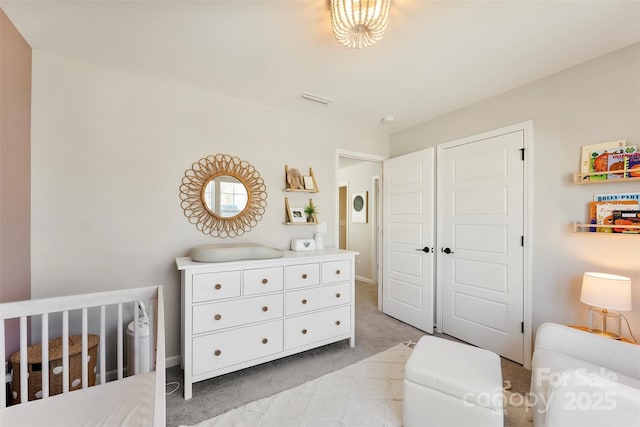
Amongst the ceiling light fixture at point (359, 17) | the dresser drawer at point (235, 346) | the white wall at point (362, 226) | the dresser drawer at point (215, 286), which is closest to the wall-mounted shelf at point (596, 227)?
the ceiling light fixture at point (359, 17)

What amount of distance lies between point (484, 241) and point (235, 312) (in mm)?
2355

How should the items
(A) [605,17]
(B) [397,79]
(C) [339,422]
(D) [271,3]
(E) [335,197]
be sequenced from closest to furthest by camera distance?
(D) [271,3] → (A) [605,17] → (C) [339,422] → (B) [397,79] → (E) [335,197]

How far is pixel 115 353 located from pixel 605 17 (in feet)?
13.2

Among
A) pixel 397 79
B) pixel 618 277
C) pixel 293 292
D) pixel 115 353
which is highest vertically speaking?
pixel 397 79

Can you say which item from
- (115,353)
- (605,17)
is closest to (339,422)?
(115,353)

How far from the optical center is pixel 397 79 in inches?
87.7

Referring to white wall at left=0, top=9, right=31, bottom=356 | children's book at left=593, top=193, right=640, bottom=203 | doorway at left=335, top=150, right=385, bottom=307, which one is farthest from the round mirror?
children's book at left=593, top=193, right=640, bottom=203

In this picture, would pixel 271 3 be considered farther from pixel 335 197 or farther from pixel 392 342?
pixel 392 342

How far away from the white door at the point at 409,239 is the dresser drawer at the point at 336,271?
3.26 ft

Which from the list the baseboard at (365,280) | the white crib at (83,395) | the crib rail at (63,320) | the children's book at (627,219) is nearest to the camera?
the white crib at (83,395)

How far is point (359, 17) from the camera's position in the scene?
1365mm

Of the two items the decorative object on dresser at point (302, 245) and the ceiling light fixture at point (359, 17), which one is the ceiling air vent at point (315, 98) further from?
the decorative object on dresser at point (302, 245)

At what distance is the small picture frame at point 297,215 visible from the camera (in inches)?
110

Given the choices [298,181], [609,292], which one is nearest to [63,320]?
[298,181]
